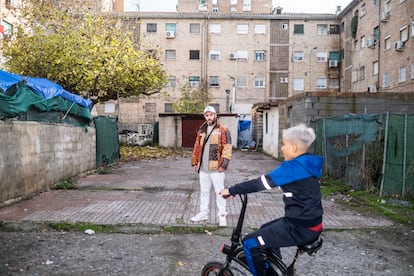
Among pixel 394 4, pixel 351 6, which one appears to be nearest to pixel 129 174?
pixel 394 4

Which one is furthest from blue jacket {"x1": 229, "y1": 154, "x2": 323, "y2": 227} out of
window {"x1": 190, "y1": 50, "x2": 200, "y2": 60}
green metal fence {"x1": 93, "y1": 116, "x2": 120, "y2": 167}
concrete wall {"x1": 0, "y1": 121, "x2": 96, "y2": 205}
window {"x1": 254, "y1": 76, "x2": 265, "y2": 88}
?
window {"x1": 190, "y1": 50, "x2": 200, "y2": 60}

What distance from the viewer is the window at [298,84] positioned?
45312 mm

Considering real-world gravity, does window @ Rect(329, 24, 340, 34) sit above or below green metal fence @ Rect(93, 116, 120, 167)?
above

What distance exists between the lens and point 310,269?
4.62m

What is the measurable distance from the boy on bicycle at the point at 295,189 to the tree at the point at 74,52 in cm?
1418

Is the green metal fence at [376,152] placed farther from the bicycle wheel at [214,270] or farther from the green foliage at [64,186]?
the green foliage at [64,186]

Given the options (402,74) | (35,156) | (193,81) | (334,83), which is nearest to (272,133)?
(402,74)

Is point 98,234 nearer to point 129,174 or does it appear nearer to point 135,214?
point 135,214

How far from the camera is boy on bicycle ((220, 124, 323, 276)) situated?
3053mm

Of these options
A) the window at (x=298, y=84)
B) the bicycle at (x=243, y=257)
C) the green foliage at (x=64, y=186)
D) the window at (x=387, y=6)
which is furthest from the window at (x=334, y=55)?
the bicycle at (x=243, y=257)

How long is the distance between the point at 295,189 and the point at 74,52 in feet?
48.4

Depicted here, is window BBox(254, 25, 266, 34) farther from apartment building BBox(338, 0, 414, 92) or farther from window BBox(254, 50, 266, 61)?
apartment building BBox(338, 0, 414, 92)

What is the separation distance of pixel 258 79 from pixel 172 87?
9638 millimetres

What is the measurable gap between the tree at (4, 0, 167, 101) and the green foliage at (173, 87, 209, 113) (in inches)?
815
